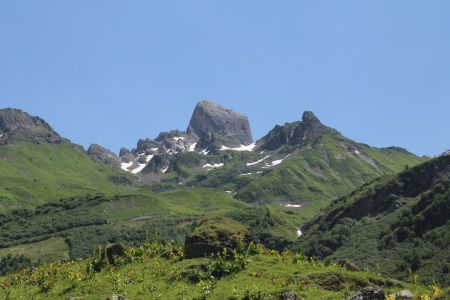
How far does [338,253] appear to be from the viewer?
7013 inches

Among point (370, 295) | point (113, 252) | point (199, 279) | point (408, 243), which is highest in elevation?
point (408, 243)

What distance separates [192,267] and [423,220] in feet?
488

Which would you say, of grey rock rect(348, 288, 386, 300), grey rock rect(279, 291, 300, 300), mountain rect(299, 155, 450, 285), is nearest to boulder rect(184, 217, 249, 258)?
grey rock rect(279, 291, 300, 300)

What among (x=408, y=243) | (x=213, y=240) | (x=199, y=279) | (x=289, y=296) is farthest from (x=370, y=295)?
(x=408, y=243)

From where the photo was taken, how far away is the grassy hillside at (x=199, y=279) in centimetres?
3141

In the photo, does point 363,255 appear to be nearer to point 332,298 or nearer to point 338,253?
point 338,253

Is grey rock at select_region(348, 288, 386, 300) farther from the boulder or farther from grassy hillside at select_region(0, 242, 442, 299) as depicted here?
the boulder

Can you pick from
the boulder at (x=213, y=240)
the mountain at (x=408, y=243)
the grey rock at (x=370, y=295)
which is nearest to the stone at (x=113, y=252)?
the boulder at (x=213, y=240)

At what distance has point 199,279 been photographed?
34344mm

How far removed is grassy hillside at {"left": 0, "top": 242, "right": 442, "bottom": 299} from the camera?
31.4 m

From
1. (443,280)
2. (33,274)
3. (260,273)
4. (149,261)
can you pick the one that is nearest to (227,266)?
(260,273)

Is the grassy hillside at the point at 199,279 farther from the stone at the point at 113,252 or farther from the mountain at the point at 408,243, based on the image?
the mountain at the point at 408,243

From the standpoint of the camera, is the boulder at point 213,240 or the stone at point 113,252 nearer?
the boulder at point 213,240

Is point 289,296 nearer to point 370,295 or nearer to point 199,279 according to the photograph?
point 370,295
